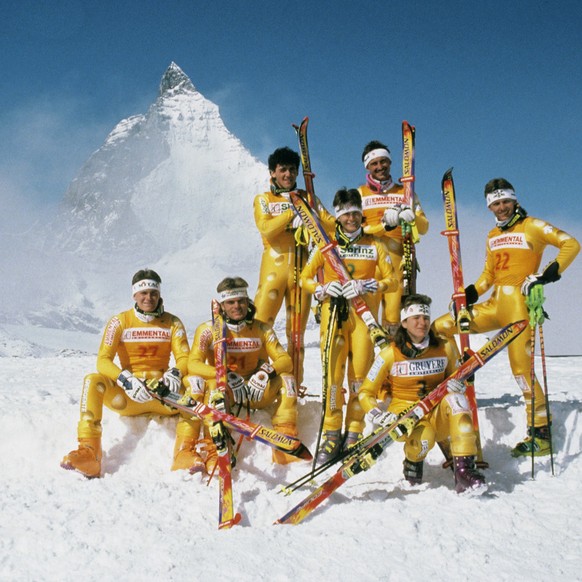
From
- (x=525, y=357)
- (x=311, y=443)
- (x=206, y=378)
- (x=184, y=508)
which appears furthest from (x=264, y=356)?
(x=525, y=357)

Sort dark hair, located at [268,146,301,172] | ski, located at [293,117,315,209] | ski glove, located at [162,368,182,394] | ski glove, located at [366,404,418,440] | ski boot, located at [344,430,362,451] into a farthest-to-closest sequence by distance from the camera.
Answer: ski, located at [293,117,315,209] < dark hair, located at [268,146,301,172] < ski boot, located at [344,430,362,451] < ski glove, located at [162,368,182,394] < ski glove, located at [366,404,418,440]

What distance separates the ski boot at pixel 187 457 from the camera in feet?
16.4

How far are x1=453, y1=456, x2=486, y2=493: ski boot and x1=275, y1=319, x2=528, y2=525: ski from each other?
462 mm

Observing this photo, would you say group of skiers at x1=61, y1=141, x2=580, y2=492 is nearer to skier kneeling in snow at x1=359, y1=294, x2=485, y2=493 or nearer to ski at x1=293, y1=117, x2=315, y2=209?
skier kneeling in snow at x1=359, y1=294, x2=485, y2=493

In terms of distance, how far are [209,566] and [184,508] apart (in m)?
1.11

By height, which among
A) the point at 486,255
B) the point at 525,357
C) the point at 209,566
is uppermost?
the point at 486,255

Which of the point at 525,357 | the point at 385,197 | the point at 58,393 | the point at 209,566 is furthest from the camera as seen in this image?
the point at 58,393

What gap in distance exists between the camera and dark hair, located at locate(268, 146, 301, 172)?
6.17 m

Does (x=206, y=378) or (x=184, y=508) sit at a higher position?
(x=206, y=378)

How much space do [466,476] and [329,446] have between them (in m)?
1.38

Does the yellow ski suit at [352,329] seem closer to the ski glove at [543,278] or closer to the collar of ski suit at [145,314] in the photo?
the ski glove at [543,278]

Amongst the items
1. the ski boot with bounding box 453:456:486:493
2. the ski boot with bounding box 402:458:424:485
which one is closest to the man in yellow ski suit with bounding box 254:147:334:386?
the ski boot with bounding box 402:458:424:485

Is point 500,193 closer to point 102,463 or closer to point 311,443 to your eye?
point 311,443

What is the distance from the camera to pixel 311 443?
5871mm
